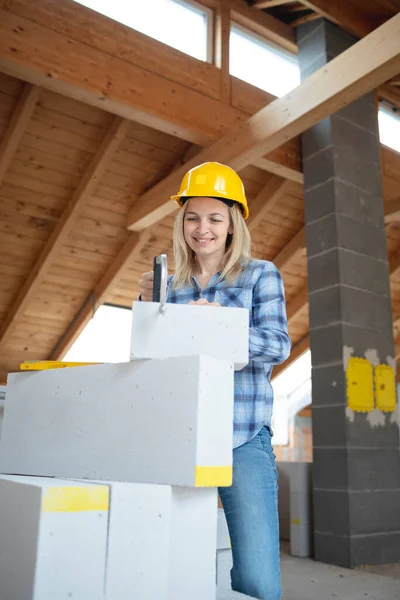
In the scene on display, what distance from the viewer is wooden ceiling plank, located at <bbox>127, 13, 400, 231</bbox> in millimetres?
3117

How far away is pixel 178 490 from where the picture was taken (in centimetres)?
120

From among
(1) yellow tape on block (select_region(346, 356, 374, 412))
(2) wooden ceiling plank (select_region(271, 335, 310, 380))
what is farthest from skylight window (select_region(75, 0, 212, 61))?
(2) wooden ceiling plank (select_region(271, 335, 310, 380))

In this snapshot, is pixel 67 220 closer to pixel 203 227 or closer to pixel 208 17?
pixel 208 17

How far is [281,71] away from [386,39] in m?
2.31

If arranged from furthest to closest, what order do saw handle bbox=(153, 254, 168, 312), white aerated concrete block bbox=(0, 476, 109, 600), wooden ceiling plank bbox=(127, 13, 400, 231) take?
wooden ceiling plank bbox=(127, 13, 400, 231), saw handle bbox=(153, 254, 168, 312), white aerated concrete block bbox=(0, 476, 109, 600)

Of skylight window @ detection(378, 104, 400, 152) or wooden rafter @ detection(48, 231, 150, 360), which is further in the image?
skylight window @ detection(378, 104, 400, 152)

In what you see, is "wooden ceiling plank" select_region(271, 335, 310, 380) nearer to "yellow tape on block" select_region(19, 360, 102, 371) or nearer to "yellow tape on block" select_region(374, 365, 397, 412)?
"yellow tape on block" select_region(374, 365, 397, 412)

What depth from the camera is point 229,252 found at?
63.5 inches

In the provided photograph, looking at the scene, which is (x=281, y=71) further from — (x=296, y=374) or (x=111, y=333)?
(x=296, y=374)

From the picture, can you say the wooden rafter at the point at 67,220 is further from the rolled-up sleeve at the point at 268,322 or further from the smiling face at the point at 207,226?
the rolled-up sleeve at the point at 268,322

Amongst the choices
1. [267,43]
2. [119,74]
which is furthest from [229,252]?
[267,43]

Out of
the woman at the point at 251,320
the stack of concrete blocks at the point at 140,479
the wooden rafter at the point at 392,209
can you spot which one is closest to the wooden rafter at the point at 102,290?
the wooden rafter at the point at 392,209

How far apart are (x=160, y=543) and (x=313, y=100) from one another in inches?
118

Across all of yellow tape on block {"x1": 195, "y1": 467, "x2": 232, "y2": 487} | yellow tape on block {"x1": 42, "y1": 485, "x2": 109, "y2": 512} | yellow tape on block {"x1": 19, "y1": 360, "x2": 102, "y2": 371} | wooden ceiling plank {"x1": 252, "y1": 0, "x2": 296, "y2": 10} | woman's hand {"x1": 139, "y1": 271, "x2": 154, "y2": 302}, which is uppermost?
wooden ceiling plank {"x1": 252, "y1": 0, "x2": 296, "y2": 10}
